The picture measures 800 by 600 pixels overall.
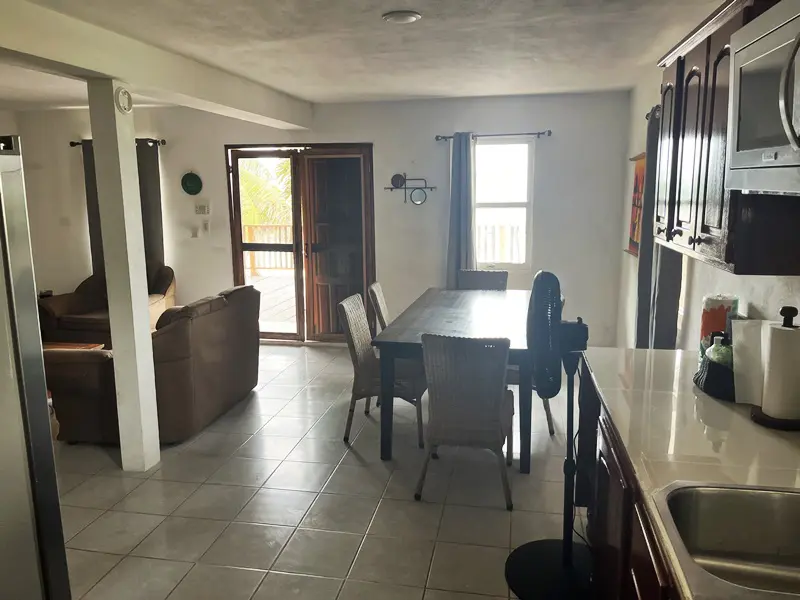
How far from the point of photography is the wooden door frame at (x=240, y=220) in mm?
6148

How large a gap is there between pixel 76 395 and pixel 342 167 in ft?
10.9

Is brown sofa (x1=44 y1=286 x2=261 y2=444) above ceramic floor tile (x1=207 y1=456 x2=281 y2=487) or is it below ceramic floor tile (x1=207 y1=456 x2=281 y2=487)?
above

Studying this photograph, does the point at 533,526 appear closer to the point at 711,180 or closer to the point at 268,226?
the point at 711,180

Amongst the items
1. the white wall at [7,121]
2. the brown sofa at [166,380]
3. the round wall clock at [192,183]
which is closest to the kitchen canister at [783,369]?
the brown sofa at [166,380]

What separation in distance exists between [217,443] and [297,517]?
3.71 ft

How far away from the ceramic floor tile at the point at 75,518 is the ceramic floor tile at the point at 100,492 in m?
0.04

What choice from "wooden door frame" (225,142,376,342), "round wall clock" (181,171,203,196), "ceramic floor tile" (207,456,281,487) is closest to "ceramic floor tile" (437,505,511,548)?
"ceramic floor tile" (207,456,281,487)

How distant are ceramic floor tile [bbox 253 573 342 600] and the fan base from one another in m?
0.72

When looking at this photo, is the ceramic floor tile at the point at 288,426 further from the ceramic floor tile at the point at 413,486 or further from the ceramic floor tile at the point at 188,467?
the ceramic floor tile at the point at 413,486

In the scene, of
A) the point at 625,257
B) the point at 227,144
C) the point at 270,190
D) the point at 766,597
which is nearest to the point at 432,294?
the point at 625,257

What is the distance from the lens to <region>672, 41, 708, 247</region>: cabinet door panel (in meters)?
2.04

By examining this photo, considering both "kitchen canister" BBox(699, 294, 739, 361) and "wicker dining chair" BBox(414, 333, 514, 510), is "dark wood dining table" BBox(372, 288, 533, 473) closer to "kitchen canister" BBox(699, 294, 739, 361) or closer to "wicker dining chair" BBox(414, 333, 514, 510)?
"wicker dining chair" BBox(414, 333, 514, 510)

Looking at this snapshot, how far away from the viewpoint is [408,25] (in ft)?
9.87

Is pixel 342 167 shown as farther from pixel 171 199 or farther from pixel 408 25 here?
pixel 408 25
